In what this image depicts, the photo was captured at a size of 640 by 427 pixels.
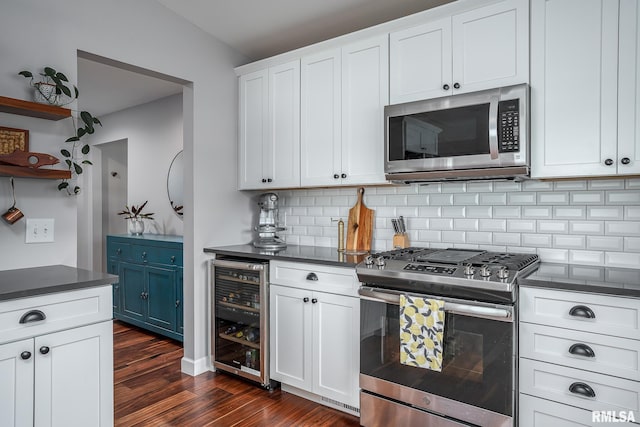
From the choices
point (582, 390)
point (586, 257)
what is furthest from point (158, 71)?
point (582, 390)

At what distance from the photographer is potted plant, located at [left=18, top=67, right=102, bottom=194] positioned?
7.03ft

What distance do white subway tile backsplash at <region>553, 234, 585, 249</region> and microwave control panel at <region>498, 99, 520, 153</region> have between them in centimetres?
62

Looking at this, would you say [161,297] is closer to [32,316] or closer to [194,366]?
[194,366]

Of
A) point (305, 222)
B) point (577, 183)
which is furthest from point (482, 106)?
point (305, 222)

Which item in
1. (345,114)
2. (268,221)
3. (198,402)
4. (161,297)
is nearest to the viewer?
(198,402)

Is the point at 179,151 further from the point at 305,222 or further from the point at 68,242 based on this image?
the point at 68,242

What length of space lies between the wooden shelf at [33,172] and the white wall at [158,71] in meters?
0.13

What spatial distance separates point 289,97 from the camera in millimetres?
3012

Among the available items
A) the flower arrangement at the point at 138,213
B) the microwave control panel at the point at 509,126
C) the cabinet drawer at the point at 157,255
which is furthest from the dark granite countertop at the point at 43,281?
the flower arrangement at the point at 138,213

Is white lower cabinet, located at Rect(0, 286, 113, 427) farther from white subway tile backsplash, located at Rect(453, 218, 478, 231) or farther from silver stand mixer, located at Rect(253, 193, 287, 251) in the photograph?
white subway tile backsplash, located at Rect(453, 218, 478, 231)

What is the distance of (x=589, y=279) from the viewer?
1733 millimetres

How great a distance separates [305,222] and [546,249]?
1743mm

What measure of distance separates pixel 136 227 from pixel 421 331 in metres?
3.64

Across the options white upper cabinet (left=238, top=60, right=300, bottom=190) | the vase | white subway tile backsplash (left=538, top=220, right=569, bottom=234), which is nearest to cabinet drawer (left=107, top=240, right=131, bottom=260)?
the vase
